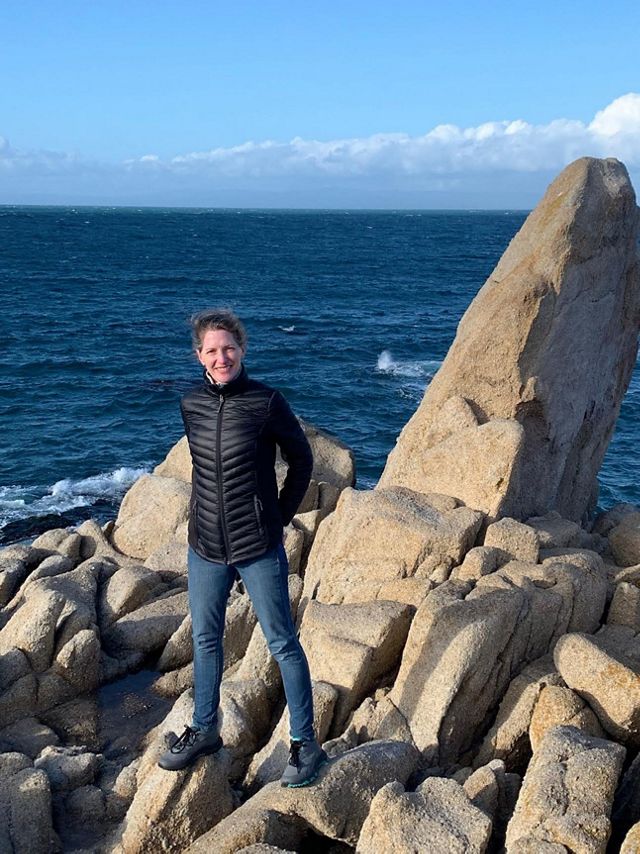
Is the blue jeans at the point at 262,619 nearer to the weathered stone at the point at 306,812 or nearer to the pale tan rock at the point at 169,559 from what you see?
the weathered stone at the point at 306,812

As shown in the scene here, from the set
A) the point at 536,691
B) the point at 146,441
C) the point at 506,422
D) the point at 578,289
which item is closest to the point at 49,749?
the point at 536,691

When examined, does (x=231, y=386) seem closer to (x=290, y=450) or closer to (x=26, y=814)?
(x=290, y=450)

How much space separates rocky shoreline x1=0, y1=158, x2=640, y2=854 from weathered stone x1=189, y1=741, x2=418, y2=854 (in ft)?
0.06

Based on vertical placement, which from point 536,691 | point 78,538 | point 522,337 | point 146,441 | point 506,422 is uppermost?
point 522,337

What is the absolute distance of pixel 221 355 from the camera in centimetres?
708

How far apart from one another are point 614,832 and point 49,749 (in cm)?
589

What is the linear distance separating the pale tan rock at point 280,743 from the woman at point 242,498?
→ 1.01 metres

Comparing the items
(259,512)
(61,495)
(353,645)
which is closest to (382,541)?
(353,645)

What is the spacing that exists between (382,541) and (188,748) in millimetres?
4601

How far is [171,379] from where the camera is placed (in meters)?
39.8

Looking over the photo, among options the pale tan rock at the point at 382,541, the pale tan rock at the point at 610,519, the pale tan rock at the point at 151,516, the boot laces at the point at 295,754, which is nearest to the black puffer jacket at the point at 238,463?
the boot laces at the point at 295,754

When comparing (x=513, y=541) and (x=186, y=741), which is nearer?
(x=186, y=741)

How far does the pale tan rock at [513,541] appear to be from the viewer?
37.2 ft

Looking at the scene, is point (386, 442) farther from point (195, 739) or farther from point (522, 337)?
point (195, 739)
